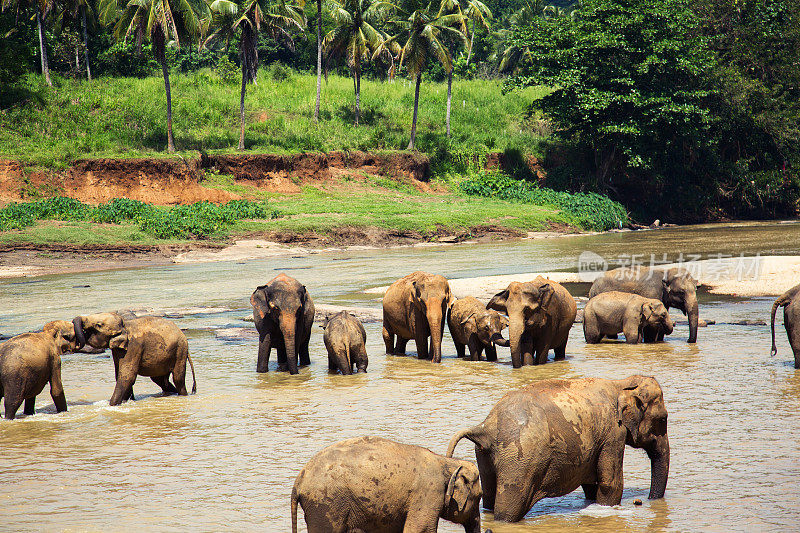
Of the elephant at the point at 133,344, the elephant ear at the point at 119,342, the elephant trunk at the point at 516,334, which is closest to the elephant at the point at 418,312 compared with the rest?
the elephant trunk at the point at 516,334

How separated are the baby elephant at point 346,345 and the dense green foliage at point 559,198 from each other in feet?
112

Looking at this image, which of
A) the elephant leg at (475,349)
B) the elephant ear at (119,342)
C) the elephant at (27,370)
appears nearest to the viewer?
the elephant at (27,370)

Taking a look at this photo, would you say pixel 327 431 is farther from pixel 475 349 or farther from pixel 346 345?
pixel 475 349

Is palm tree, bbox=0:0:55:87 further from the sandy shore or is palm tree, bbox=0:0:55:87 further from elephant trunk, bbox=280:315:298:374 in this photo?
elephant trunk, bbox=280:315:298:374

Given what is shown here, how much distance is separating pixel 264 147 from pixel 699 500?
43.5 meters

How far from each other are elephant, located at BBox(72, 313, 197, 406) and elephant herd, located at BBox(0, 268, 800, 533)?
0.05 ft

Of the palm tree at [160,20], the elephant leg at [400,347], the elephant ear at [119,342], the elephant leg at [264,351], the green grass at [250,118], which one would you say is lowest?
the elephant leg at [400,347]

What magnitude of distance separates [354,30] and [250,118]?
27.9ft

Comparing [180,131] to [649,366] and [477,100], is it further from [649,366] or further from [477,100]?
[649,366]

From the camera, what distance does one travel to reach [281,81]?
60.7 m

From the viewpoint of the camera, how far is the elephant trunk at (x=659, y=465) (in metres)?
6.97

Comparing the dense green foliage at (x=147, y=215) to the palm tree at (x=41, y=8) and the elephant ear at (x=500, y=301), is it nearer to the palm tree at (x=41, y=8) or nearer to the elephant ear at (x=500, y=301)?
the palm tree at (x=41, y=8)

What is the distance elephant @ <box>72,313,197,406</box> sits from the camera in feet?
35.6

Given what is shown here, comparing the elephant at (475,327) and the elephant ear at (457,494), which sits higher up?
the elephant ear at (457,494)
